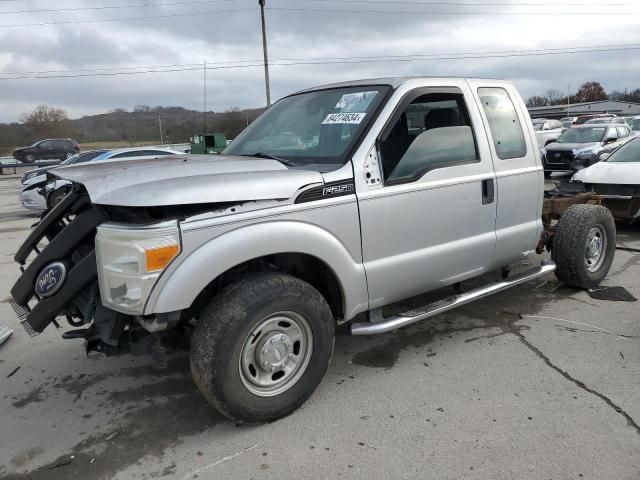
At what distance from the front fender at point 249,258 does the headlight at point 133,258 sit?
5cm

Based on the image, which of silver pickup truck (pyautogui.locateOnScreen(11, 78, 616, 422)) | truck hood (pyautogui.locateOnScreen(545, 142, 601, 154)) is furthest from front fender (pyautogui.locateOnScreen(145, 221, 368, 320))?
truck hood (pyautogui.locateOnScreen(545, 142, 601, 154))

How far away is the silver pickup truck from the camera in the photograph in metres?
2.71

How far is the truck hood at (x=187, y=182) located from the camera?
2.60m

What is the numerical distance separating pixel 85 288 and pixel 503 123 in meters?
3.37

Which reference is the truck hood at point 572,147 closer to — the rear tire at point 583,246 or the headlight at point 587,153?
the headlight at point 587,153

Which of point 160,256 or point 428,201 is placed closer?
point 160,256

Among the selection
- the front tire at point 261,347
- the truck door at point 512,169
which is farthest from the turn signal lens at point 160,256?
the truck door at point 512,169

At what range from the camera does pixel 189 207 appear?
9.02ft

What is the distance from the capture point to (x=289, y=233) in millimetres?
2967

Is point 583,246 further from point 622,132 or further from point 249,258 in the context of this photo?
point 622,132

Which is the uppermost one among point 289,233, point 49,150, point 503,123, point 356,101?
point 49,150

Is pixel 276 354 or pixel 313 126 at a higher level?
pixel 313 126

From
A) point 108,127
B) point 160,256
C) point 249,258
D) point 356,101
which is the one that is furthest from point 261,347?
point 108,127

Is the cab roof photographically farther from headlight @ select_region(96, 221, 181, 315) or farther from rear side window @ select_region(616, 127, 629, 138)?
rear side window @ select_region(616, 127, 629, 138)
